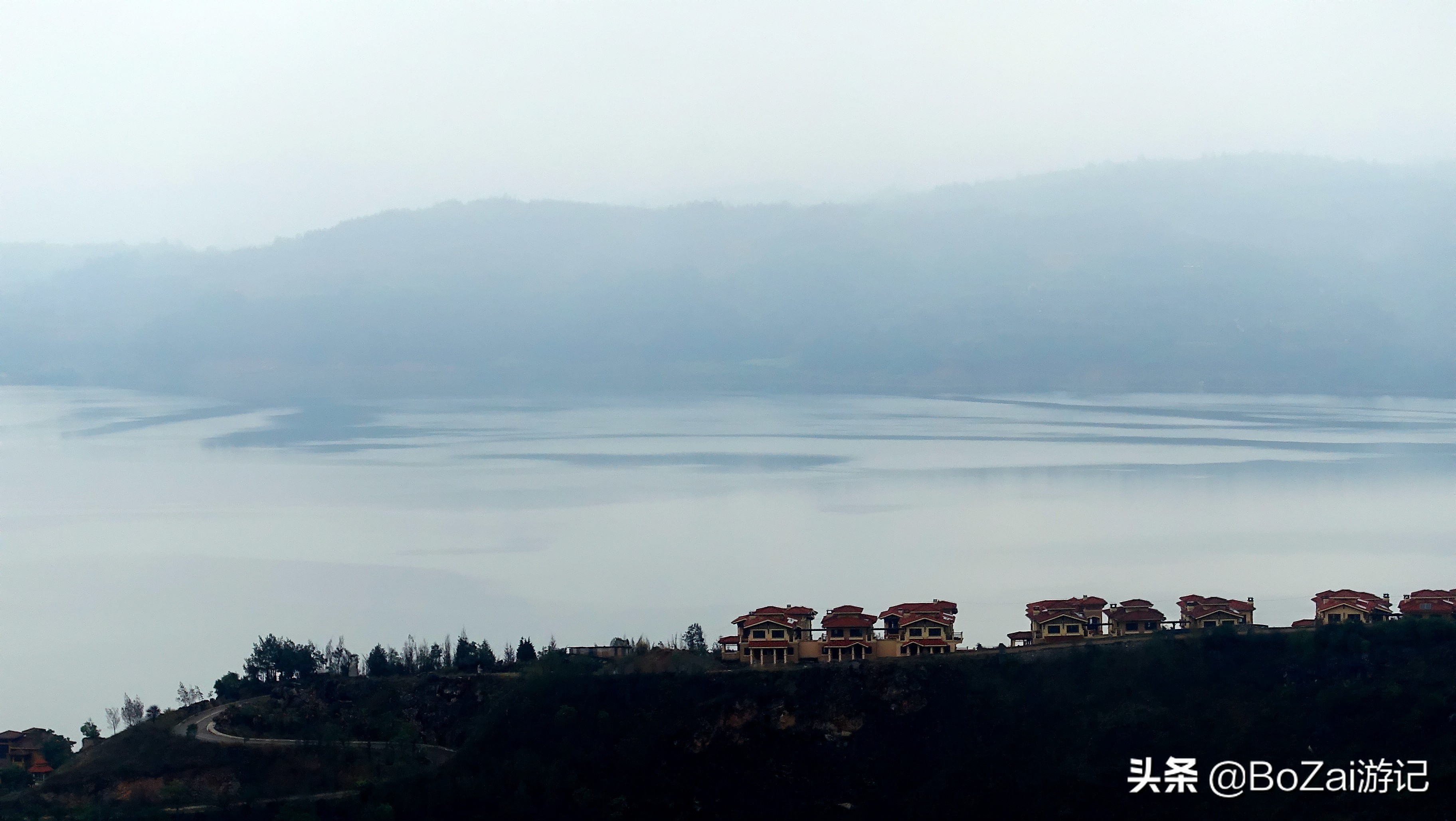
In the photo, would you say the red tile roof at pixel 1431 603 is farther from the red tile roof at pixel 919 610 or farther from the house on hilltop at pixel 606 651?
the house on hilltop at pixel 606 651

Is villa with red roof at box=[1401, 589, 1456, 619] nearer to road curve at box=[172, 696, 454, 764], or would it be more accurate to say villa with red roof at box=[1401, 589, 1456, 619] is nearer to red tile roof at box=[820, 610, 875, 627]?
red tile roof at box=[820, 610, 875, 627]

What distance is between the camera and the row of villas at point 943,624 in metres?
10.3

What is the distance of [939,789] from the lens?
866cm

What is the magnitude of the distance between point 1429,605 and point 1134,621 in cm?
233

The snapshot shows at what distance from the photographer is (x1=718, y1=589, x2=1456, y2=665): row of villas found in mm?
10266

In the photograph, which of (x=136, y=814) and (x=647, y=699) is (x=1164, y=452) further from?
(x=136, y=814)

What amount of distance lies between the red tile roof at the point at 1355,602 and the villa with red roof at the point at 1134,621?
1.26 m

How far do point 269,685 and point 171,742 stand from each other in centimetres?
120

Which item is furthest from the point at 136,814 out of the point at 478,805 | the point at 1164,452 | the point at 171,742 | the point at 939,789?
the point at 1164,452

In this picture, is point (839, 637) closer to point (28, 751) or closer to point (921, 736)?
point (921, 736)

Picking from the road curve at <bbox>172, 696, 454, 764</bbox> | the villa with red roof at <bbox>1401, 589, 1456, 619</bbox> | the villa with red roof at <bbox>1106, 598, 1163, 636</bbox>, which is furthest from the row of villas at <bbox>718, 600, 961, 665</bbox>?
Answer: the villa with red roof at <bbox>1401, 589, 1456, 619</bbox>

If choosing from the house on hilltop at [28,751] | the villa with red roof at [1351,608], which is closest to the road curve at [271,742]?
the house on hilltop at [28,751]

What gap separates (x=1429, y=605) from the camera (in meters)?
10.5

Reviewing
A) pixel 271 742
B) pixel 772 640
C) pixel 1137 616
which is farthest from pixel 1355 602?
pixel 271 742
